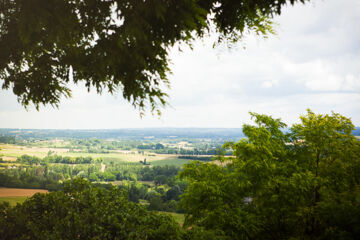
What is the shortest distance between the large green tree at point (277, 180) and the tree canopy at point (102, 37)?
6.40 meters

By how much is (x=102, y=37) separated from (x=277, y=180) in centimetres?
800

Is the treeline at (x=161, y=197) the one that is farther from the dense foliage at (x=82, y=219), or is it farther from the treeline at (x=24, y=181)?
the dense foliage at (x=82, y=219)

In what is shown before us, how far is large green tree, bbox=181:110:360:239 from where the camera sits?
901 cm

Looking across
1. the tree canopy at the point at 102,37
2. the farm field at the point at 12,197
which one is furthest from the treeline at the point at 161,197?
the tree canopy at the point at 102,37

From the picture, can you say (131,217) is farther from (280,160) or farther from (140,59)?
(280,160)

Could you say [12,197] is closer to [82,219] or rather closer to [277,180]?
[82,219]

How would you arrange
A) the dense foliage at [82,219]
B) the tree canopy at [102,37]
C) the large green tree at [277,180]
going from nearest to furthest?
the tree canopy at [102,37], the dense foliage at [82,219], the large green tree at [277,180]

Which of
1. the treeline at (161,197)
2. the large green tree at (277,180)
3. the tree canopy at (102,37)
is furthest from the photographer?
the treeline at (161,197)

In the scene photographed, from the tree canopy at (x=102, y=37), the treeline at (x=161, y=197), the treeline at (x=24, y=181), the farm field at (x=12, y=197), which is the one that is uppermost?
the tree canopy at (x=102, y=37)

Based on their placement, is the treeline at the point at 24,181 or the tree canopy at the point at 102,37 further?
the treeline at the point at 24,181

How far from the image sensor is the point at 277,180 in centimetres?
897

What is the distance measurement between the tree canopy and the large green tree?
6.40 m

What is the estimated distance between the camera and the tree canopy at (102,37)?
13.0 feet

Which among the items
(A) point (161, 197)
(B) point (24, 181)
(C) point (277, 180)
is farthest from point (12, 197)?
(A) point (161, 197)
